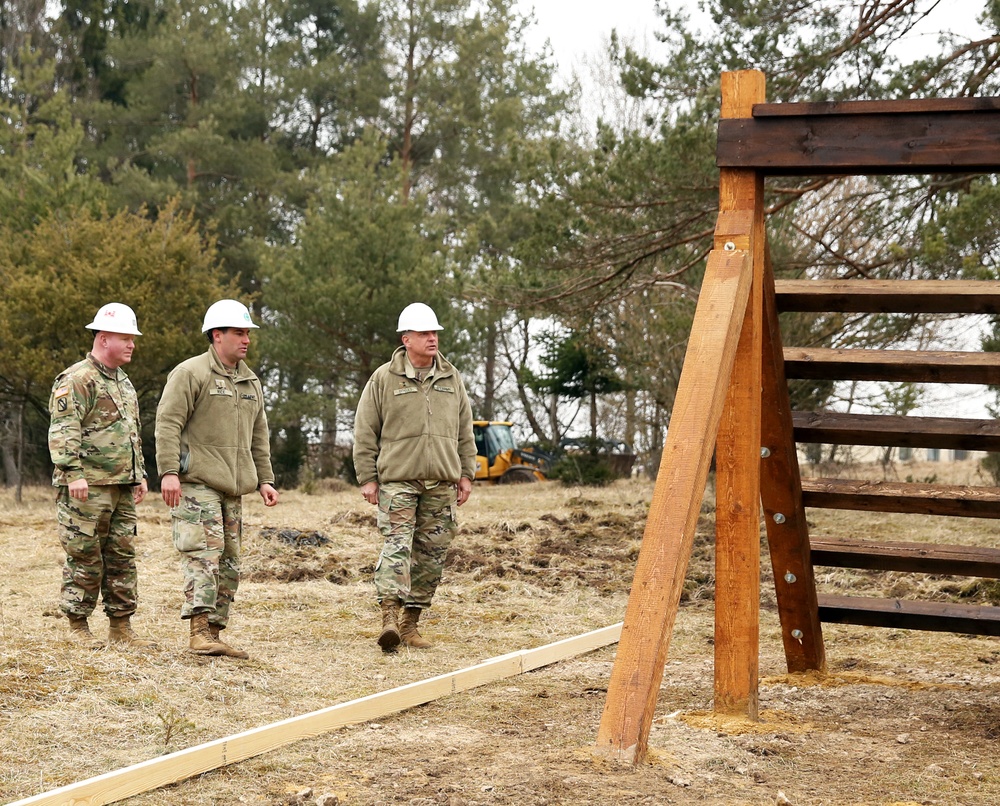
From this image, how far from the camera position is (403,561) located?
22.4ft

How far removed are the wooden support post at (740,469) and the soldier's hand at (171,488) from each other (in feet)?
9.89

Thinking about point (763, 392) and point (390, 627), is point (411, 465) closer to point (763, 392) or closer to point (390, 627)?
point (390, 627)

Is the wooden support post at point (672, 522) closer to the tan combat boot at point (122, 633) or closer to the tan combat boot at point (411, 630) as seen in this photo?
the tan combat boot at point (411, 630)

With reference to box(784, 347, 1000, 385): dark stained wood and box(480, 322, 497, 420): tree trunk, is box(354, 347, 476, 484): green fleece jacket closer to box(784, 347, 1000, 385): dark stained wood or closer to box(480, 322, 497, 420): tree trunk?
box(784, 347, 1000, 385): dark stained wood

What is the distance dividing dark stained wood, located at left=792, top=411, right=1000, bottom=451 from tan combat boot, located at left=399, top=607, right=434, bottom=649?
2.73 meters

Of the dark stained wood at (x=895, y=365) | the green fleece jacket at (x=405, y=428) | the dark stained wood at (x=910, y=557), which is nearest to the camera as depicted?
the dark stained wood at (x=895, y=365)

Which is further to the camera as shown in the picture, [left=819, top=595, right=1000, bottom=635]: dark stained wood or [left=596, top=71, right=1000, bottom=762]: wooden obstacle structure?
[left=819, top=595, right=1000, bottom=635]: dark stained wood

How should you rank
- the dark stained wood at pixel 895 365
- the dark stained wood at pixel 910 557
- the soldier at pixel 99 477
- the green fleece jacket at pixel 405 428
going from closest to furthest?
the dark stained wood at pixel 895 365 < the dark stained wood at pixel 910 557 < the soldier at pixel 99 477 < the green fleece jacket at pixel 405 428

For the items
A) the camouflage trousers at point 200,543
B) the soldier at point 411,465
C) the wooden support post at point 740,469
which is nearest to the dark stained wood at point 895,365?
the wooden support post at point 740,469

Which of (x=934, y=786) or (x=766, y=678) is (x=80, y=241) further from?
(x=934, y=786)

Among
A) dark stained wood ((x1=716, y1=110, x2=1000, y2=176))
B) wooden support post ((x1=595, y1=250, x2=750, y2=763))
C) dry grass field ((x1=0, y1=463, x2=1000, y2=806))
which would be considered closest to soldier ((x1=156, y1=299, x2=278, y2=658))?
dry grass field ((x1=0, y1=463, x2=1000, y2=806))

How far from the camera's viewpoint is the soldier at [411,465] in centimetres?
687

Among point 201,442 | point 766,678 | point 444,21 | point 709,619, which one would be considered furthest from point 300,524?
point 444,21

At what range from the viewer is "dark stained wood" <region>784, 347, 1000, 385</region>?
4805 millimetres
